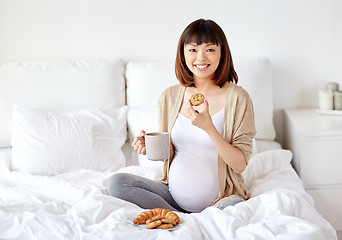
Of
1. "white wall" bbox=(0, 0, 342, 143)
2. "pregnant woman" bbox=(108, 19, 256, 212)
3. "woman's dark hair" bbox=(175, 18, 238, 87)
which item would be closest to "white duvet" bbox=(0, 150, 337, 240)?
"pregnant woman" bbox=(108, 19, 256, 212)

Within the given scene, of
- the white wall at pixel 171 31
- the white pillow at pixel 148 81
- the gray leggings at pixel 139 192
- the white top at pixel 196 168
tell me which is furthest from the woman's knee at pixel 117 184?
the white wall at pixel 171 31

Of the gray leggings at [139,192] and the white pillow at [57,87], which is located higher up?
the white pillow at [57,87]

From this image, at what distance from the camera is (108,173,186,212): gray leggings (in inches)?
73.5

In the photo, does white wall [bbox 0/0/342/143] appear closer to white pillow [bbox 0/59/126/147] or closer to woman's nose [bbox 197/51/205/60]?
white pillow [bbox 0/59/126/147]

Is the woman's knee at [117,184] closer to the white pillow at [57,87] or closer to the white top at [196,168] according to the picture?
the white top at [196,168]

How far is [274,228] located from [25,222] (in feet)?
2.71

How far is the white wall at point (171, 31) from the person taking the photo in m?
2.95

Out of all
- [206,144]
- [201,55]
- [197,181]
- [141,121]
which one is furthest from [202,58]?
[141,121]

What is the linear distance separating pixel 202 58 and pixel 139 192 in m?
0.56

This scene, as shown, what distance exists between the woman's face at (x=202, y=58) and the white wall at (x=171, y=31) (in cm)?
109

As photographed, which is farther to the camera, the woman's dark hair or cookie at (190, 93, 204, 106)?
the woman's dark hair

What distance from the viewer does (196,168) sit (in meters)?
1.92

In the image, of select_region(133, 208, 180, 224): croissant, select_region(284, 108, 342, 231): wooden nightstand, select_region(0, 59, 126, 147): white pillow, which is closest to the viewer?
select_region(133, 208, 180, 224): croissant

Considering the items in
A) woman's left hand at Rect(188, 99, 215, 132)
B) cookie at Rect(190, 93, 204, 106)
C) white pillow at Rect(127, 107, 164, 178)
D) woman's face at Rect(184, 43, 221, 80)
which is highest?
woman's face at Rect(184, 43, 221, 80)
